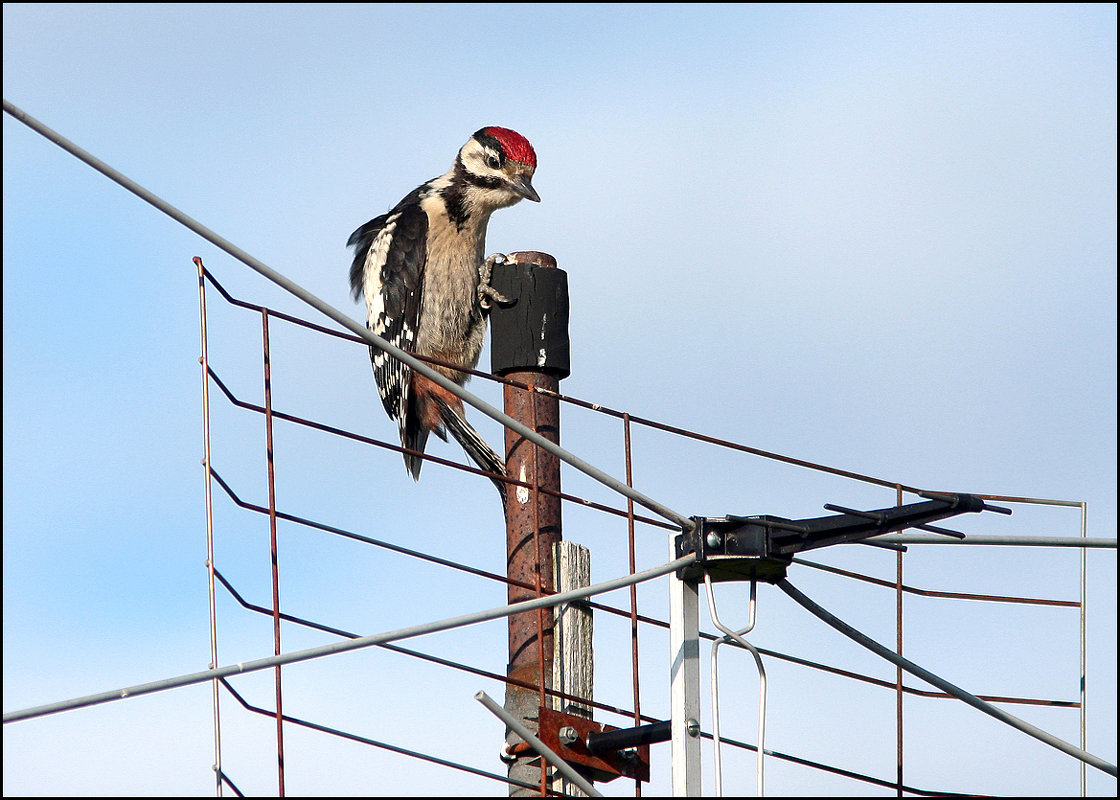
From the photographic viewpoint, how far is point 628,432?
12.8ft

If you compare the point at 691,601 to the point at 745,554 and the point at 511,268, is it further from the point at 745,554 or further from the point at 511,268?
the point at 511,268

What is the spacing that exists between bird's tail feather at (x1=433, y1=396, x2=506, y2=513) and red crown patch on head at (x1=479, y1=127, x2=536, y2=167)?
1145 millimetres

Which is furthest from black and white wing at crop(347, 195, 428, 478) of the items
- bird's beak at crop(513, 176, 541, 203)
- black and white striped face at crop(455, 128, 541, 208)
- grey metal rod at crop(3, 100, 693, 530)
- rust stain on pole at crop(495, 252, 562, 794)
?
grey metal rod at crop(3, 100, 693, 530)

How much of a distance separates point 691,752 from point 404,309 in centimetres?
366

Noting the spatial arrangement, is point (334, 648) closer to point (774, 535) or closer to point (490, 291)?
point (774, 535)

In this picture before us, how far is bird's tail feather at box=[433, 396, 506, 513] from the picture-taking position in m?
6.07

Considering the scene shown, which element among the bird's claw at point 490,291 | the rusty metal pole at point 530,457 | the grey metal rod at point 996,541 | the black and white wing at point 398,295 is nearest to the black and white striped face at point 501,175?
the black and white wing at point 398,295

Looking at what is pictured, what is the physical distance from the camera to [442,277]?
20.9ft

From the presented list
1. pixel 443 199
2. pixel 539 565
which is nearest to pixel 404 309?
pixel 443 199

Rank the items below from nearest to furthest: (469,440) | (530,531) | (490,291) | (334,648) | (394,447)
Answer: (334,648) → (394,447) → (530,531) → (490,291) → (469,440)

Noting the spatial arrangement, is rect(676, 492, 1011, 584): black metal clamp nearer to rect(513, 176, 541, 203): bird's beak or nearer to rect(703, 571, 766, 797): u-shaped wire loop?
rect(703, 571, 766, 797): u-shaped wire loop

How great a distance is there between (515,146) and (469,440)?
52.9 inches

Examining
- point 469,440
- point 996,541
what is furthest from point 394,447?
point 469,440

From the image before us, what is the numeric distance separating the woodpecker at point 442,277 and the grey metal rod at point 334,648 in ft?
9.83
